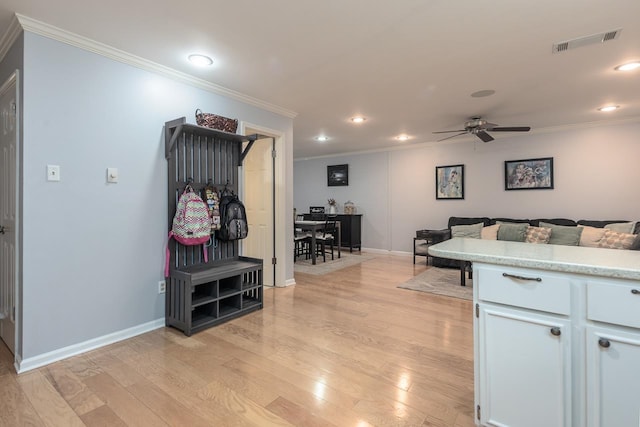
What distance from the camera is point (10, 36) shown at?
2.19m

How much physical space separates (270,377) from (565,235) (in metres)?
4.54

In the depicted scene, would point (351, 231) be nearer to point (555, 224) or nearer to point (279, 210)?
point (279, 210)

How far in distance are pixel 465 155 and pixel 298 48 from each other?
4528 millimetres

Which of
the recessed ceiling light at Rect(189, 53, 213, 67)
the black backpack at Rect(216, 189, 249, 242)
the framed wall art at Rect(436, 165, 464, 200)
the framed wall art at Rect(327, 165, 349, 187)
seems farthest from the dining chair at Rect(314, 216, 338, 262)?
the recessed ceiling light at Rect(189, 53, 213, 67)

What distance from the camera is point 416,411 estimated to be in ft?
5.45

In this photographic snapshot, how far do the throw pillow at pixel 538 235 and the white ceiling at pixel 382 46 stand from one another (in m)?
1.69

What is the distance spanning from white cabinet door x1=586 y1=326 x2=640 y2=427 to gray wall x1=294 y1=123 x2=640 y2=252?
15.6ft

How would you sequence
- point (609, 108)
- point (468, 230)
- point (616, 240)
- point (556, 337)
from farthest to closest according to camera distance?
point (468, 230), point (609, 108), point (616, 240), point (556, 337)

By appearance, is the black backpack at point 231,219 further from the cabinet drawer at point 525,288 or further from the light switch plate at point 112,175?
the cabinet drawer at point 525,288

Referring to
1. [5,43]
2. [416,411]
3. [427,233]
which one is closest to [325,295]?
[416,411]

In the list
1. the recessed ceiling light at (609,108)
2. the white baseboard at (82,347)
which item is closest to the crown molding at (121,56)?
the white baseboard at (82,347)

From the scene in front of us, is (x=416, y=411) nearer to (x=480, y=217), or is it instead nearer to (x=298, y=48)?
(x=298, y=48)

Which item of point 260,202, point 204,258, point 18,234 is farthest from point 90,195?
point 260,202

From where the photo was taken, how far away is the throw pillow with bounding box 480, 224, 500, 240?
488 centimetres
